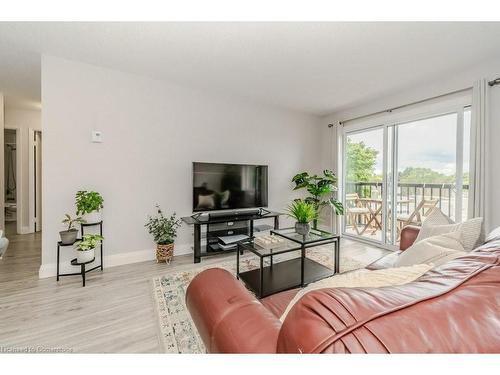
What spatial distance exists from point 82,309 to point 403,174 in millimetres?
4029

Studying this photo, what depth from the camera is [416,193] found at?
3301 millimetres

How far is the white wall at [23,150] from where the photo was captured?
414cm

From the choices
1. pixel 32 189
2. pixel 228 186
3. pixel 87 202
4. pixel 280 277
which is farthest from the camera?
pixel 32 189

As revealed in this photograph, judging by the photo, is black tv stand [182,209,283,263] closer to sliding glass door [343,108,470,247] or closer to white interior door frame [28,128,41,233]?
sliding glass door [343,108,470,247]

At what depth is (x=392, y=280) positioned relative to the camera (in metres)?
0.96

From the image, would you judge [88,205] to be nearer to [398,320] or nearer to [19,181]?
[398,320]

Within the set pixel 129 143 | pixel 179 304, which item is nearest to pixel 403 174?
pixel 179 304

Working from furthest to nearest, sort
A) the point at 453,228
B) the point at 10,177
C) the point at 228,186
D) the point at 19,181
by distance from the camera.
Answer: the point at 10,177 → the point at 19,181 → the point at 228,186 → the point at 453,228

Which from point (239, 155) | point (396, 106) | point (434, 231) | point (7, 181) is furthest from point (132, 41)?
point (7, 181)

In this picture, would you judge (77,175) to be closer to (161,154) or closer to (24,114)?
(161,154)

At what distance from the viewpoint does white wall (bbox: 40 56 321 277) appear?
2.40 metres

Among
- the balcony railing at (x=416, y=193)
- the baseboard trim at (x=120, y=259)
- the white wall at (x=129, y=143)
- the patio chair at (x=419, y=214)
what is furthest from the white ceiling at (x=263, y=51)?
the baseboard trim at (x=120, y=259)

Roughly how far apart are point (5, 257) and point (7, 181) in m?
3.61

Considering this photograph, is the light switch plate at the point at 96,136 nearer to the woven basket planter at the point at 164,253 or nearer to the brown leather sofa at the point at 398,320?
the woven basket planter at the point at 164,253
